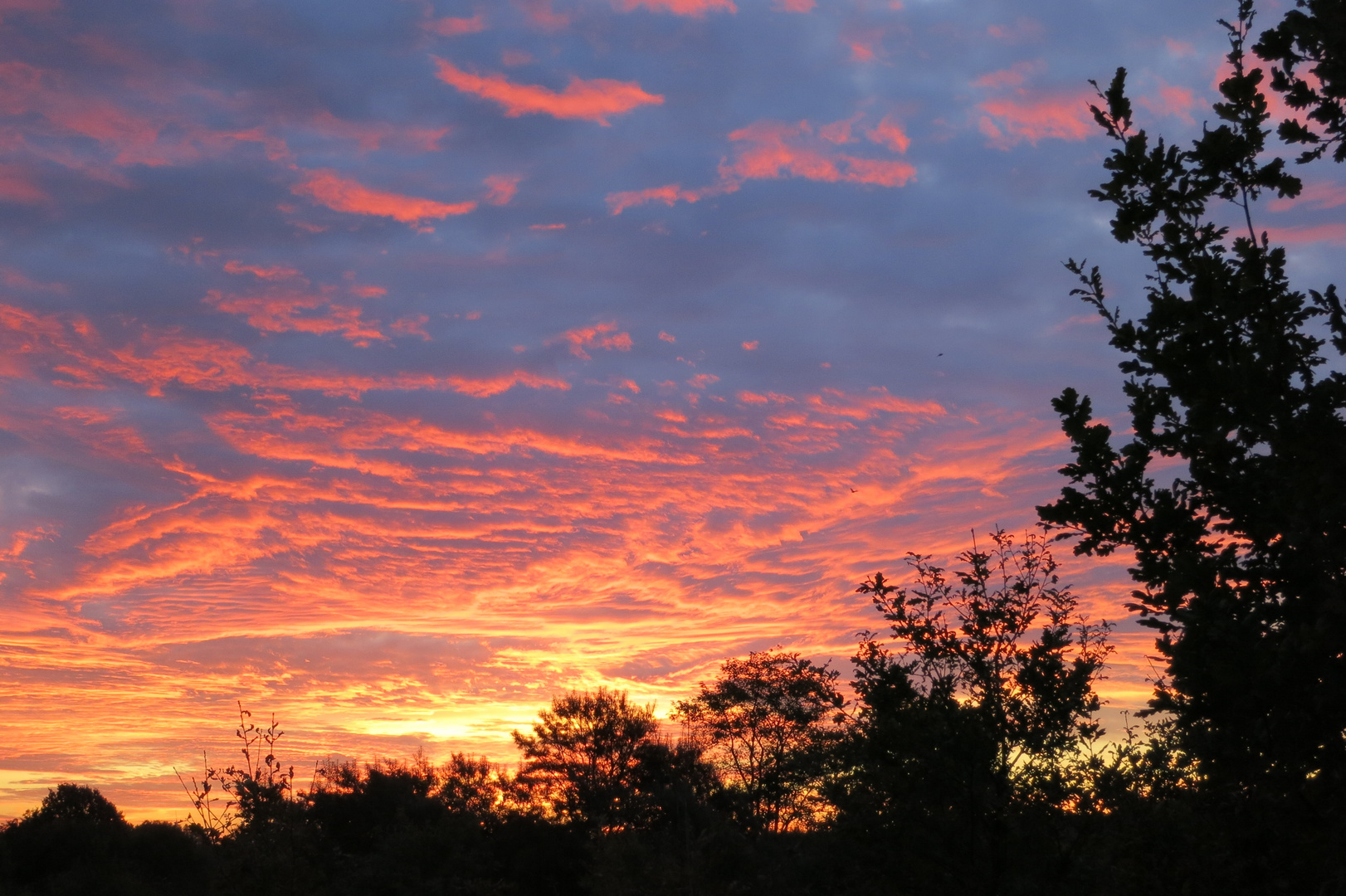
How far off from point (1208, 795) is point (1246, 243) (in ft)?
12.5

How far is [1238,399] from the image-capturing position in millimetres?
6477

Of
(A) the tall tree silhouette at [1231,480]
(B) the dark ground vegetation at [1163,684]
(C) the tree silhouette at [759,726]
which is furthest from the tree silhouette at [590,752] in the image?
(A) the tall tree silhouette at [1231,480]

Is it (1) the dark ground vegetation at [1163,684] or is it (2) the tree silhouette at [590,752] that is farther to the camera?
(2) the tree silhouette at [590,752]

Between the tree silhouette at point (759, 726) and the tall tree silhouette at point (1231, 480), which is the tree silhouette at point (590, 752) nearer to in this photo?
the tree silhouette at point (759, 726)

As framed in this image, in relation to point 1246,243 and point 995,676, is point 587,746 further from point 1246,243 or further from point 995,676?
point 1246,243

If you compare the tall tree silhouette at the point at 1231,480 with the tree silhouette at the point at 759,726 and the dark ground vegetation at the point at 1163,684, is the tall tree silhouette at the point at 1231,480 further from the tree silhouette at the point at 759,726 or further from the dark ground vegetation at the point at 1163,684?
the tree silhouette at the point at 759,726

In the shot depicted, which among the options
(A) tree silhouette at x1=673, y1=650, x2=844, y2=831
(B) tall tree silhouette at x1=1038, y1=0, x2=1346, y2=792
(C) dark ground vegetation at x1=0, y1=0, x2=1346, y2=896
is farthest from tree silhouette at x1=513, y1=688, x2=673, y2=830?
(B) tall tree silhouette at x1=1038, y1=0, x2=1346, y2=792

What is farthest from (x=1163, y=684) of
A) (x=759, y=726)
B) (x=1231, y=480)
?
(x=759, y=726)

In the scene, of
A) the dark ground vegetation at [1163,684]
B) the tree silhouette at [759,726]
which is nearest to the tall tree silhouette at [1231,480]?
the dark ground vegetation at [1163,684]

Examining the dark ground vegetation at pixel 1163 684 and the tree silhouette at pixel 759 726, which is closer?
the dark ground vegetation at pixel 1163 684

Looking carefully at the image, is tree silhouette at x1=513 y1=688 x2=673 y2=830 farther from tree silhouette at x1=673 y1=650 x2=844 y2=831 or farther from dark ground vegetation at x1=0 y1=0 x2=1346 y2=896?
dark ground vegetation at x1=0 y1=0 x2=1346 y2=896

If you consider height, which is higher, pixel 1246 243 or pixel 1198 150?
pixel 1198 150

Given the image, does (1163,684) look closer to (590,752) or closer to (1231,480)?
(1231,480)

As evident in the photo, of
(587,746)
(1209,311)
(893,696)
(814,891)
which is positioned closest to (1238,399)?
(1209,311)
